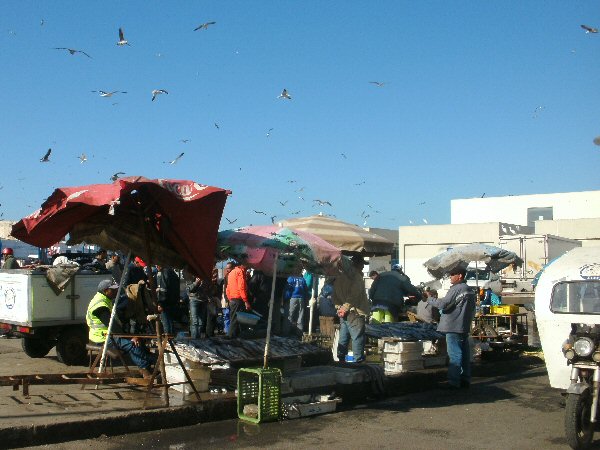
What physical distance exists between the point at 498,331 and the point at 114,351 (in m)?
8.50

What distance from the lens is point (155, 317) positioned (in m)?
8.23

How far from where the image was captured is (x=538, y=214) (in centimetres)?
5619

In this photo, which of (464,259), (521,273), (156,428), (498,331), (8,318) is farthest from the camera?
(521,273)

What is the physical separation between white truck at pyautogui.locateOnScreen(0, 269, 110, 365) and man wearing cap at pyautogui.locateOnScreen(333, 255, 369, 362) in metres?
4.13

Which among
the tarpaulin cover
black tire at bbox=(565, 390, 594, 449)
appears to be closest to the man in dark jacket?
the tarpaulin cover

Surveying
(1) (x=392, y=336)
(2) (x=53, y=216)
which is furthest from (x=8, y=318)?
(1) (x=392, y=336)

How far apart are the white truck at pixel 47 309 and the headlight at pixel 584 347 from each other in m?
7.73

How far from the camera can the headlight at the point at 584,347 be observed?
701cm

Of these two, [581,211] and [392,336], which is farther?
[581,211]

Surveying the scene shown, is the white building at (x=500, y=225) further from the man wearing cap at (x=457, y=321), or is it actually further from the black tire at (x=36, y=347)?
the black tire at (x=36, y=347)

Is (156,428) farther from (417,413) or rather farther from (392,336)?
(392,336)

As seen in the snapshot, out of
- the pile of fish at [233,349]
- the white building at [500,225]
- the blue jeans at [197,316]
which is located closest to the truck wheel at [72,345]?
the blue jeans at [197,316]

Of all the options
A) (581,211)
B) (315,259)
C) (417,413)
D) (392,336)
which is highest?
(581,211)

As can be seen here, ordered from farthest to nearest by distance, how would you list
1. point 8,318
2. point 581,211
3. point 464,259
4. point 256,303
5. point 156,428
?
1. point 581,211
2. point 464,259
3. point 256,303
4. point 8,318
5. point 156,428
